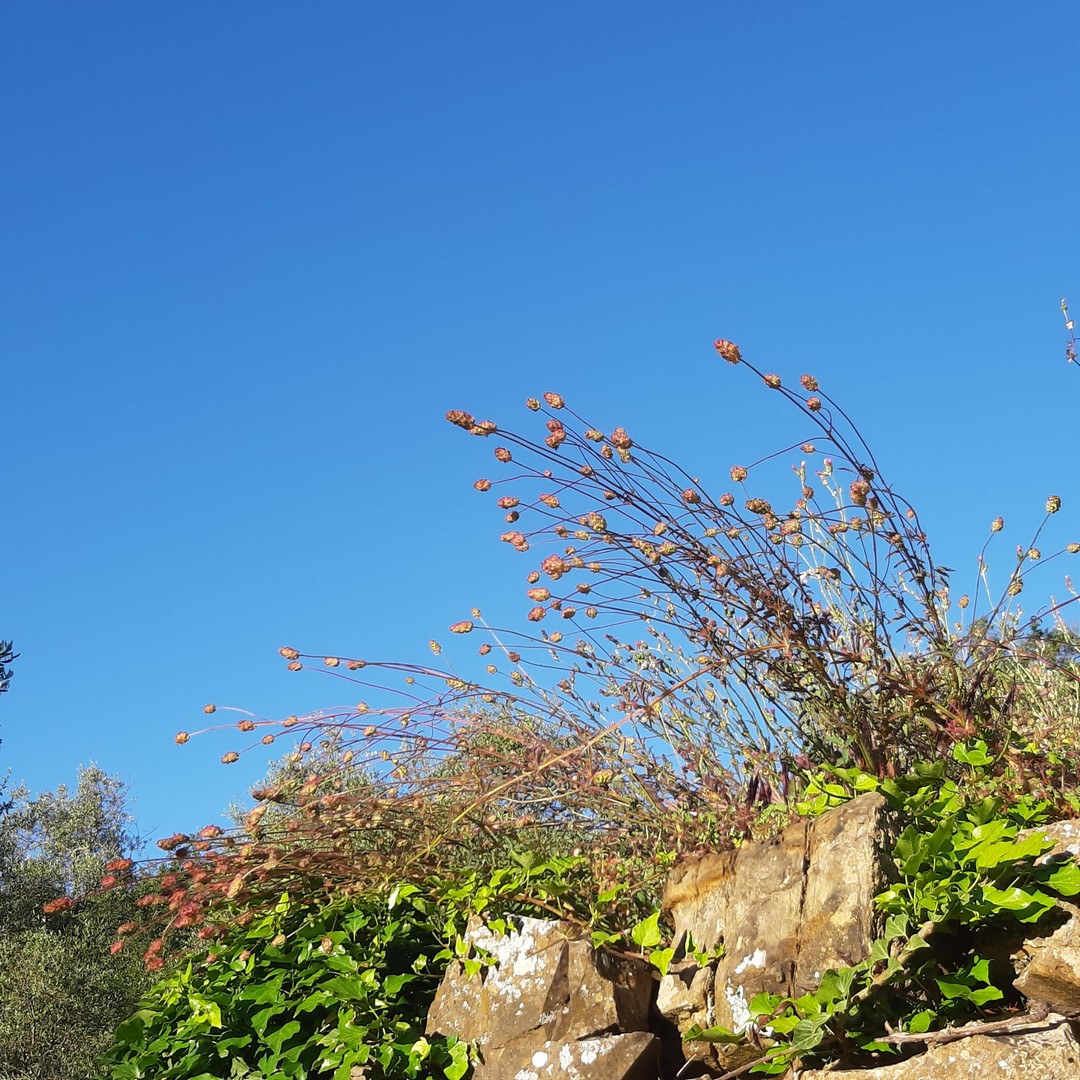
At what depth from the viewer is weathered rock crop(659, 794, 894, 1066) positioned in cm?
397

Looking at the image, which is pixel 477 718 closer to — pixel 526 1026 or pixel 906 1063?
pixel 526 1026

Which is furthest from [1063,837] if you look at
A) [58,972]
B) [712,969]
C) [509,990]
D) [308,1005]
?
[58,972]

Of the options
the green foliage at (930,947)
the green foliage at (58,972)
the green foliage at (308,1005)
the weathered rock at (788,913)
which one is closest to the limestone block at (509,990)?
the green foliage at (308,1005)

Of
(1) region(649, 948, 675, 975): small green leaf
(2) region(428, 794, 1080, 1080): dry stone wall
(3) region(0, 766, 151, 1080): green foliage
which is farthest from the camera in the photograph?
(3) region(0, 766, 151, 1080): green foliage

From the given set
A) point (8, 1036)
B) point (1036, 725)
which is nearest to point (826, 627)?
point (1036, 725)

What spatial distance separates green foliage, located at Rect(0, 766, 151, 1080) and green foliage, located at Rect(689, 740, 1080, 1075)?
6892mm

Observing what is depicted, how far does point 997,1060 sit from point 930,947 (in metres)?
0.57

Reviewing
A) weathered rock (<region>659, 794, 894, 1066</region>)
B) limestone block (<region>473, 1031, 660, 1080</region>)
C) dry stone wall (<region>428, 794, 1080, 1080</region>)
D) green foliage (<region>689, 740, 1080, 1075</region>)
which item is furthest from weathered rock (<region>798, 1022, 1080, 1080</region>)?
limestone block (<region>473, 1031, 660, 1080</region>)

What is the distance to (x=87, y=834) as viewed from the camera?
15.9 m

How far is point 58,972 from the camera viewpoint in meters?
11.3

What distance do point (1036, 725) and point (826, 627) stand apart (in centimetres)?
117

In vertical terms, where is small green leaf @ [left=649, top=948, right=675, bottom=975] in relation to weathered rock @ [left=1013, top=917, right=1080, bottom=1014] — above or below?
above

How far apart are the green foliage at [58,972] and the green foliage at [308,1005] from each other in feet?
13.5

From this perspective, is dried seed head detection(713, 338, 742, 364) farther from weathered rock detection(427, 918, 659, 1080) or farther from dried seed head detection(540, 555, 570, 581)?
weathered rock detection(427, 918, 659, 1080)
